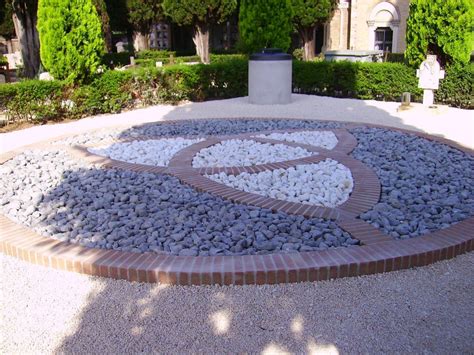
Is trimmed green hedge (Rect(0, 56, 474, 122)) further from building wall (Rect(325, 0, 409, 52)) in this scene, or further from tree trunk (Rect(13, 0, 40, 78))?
building wall (Rect(325, 0, 409, 52))

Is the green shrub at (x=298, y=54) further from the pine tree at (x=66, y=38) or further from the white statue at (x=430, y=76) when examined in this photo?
the pine tree at (x=66, y=38)

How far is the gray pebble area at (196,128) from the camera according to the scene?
8094 millimetres

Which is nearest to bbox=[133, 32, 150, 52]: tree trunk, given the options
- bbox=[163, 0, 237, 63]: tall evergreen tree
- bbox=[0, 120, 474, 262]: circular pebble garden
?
bbox=[163, 0, 237, 63]: tall evergreen tree

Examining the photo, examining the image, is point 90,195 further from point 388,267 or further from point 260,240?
point 388,267

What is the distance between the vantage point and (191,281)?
3295 mm

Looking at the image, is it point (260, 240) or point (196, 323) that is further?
point (260, 240)

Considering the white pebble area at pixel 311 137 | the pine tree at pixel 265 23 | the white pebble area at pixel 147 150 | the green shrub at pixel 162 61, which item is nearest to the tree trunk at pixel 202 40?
the green shrub at pixel 162 61

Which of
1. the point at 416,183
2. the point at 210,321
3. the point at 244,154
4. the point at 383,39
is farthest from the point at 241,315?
the point at 383,39

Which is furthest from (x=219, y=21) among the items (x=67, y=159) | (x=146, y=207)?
(x=146, y=207)

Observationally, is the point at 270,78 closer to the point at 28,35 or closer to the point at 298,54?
the point at 28,35

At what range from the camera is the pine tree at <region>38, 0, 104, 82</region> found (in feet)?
33.3

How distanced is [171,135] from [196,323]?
5.49m

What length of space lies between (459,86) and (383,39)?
67.1 ft

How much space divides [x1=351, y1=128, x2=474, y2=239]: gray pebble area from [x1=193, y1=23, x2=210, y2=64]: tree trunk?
23059 millimetres
